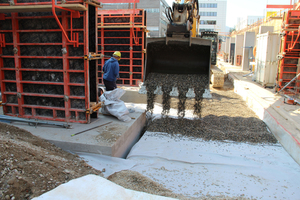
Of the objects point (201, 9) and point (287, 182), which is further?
point (201, 9)

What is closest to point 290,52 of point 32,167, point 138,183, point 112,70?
point 112,70

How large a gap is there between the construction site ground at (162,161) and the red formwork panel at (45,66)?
0.52 m

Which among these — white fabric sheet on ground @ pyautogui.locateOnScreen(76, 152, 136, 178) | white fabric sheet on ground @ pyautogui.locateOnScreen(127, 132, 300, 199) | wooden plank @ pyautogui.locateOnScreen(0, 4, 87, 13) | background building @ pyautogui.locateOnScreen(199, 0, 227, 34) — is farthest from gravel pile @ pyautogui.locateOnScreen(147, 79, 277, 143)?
background building @ pyautogui.locateOnScreen(199, 0, 227, 34)

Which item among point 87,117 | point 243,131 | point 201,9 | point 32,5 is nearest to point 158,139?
point 87,117

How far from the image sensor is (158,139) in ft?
17.9

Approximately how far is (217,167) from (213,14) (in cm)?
5915

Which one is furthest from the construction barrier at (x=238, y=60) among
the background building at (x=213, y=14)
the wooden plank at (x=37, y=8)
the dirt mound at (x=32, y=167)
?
the background building at (x=213, y=14)

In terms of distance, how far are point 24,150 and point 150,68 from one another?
433 centimetres

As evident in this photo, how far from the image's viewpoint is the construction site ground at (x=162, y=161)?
10.8ft

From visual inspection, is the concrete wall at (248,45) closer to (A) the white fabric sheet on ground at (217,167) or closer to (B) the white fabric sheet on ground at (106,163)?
(A) the white fabric sheet on ground at (217,167)

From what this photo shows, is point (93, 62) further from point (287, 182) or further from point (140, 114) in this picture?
point (287, 182)

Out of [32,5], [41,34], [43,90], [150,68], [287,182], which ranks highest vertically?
[32,5]

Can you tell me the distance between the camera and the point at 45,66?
525 centimetres

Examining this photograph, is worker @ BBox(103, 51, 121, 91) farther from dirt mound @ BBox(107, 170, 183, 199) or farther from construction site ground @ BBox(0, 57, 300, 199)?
dirt mound @ BBox(107, 170, 183, 199)
